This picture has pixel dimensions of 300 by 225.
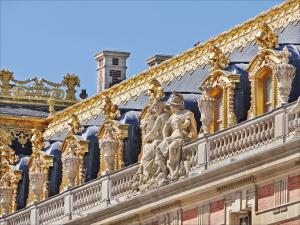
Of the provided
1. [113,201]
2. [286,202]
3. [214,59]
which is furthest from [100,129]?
[286,202]

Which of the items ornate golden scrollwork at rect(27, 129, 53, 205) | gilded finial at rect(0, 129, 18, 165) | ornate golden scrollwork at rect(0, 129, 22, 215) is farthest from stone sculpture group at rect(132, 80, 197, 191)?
gilded finial at rect(0, 129, 18, 165)

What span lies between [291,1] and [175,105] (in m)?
4.29

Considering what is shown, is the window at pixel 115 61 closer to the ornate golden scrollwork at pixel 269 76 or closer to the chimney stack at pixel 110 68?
the chimney stack at pixel 110 68

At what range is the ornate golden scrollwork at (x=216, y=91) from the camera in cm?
6681

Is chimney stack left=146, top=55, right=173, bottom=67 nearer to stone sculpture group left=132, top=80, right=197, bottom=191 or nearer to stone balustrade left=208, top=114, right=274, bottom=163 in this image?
stone sculpture group left=132, top=80, right=197, bottom=191

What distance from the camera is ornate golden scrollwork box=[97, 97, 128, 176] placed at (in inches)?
2884

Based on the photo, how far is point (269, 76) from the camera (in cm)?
6525

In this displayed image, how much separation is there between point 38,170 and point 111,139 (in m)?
5.68

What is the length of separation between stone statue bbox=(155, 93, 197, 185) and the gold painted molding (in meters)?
2.60

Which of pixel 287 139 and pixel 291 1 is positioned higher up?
pixel 291 1

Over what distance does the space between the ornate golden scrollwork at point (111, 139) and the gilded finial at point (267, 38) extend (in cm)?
933

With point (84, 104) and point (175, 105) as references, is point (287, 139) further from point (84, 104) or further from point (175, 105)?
point (84, 104)

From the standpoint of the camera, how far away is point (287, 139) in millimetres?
62156

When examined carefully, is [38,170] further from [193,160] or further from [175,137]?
[193,160]
